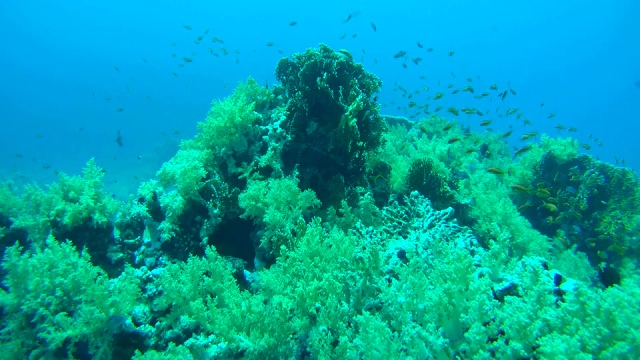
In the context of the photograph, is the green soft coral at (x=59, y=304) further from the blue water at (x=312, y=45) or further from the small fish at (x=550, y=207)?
the blue water at (x=312, y=45)

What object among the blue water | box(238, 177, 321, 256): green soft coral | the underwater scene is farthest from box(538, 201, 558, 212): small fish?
the blue water

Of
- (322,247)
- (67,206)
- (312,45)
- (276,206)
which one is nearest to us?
(322,247)

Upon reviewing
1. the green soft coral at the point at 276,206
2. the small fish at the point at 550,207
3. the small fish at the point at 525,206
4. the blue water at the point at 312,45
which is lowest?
the green soft coral at the point at 276,206

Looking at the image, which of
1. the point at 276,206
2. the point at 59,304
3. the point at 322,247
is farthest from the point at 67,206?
the point at 322,247

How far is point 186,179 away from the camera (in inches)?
229

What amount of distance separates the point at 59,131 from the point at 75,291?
4208 inches

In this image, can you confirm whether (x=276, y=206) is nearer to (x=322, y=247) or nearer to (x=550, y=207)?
(x=322, y=247)

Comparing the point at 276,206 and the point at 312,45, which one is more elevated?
the point at 312,45

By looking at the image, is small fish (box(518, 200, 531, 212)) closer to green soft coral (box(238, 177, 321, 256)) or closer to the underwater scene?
the underwater scene

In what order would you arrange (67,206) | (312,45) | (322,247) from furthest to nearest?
(312,45)
(67,206)
(322,247)

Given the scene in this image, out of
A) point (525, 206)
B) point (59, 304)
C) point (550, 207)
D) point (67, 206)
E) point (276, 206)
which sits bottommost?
point (59, 304)

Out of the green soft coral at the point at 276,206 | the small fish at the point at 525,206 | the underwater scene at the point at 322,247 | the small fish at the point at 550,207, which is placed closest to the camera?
the underwater scene at the point at 322,247

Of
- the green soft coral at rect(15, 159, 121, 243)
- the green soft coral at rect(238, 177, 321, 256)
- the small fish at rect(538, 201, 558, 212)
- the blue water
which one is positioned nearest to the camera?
the green soft coral at rect(238, 177, 321, 256)

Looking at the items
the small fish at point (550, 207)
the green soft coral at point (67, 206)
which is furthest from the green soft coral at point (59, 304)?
the small fish at point (550, 207)
